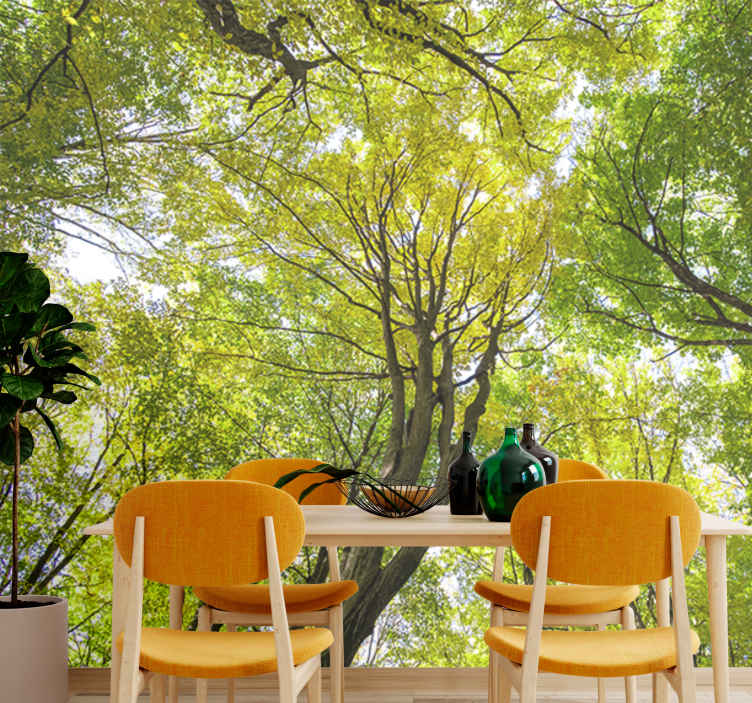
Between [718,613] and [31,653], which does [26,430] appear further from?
[718,613]

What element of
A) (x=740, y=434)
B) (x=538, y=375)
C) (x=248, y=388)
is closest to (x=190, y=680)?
(x=248, y=388)

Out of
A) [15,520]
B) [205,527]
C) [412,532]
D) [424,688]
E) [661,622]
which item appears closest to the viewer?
[205,527]

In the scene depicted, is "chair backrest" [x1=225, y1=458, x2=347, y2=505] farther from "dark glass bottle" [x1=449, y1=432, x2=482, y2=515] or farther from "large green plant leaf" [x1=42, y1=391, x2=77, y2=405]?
"large green plant leaf" [x1=42, y1=391, x2=77, y2=405]

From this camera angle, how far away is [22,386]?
2453 millimetres

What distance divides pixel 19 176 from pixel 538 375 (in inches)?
97.6

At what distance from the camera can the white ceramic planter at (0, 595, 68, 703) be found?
2.42m

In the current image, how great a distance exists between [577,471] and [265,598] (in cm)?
116

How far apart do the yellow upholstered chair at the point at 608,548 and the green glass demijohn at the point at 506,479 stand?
0.99ft

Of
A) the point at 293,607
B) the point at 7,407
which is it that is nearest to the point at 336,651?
the point at 293,607

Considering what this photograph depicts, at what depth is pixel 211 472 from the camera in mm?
3184

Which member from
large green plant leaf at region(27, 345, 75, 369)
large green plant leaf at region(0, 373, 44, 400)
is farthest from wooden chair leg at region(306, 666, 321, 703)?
large green plant leaf at region(27, 345, 75, 369)

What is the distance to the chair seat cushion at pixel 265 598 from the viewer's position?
2.05 meters

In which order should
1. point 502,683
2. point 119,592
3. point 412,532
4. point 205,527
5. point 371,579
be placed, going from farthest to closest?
point 371,579 → point 502,683 → point 119,592 → point 412,532 → point 205,527

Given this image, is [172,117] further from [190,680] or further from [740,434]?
[740,434]
